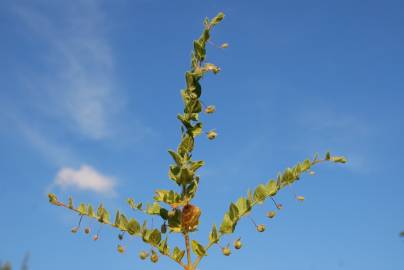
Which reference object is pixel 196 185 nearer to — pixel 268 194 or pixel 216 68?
pixel 268 194

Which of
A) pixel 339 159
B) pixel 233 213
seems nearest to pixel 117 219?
pixel 233 213

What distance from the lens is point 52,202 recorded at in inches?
152

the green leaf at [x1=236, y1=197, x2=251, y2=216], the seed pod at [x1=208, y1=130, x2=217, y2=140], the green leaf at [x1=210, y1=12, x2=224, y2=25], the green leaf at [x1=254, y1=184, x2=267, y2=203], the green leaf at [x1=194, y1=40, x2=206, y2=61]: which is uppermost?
the green leaf at [x1=210, y1=12, x2=224, y2=25]

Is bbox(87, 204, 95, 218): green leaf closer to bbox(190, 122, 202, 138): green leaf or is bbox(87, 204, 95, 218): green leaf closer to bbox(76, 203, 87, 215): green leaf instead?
bbox(76, 203, 87, 215): green leaf

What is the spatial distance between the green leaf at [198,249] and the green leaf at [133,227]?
1.57 ft

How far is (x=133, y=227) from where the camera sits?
152 inches

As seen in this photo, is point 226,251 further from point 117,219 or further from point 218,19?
point 218,19

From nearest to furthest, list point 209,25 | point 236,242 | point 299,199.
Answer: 1. point 236,242
2. point 299,199
3. point 209,25

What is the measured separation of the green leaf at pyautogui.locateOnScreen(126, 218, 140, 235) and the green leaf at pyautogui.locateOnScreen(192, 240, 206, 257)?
0.48 m

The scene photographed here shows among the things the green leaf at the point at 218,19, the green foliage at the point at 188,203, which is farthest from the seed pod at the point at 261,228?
the green leaf at the point at 218,19

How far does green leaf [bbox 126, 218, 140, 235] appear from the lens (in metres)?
3.83

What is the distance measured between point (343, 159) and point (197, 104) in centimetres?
134

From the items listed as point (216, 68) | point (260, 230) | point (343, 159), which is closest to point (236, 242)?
point (260, 230)

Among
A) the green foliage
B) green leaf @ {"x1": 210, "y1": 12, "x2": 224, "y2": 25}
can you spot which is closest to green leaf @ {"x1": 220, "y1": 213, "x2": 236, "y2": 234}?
the green foliage
